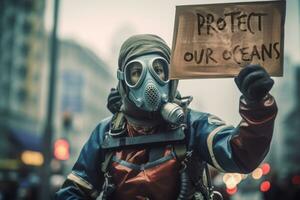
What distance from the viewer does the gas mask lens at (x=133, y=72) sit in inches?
116

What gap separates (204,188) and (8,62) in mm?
45893

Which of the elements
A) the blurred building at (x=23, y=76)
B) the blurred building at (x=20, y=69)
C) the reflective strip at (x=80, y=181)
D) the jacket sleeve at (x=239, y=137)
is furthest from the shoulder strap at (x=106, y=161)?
the blurred building at (x=20, y=69)

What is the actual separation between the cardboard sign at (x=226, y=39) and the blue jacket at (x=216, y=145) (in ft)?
0.76

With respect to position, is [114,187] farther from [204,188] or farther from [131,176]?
[204,188]

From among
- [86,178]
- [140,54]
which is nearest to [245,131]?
[140,54]

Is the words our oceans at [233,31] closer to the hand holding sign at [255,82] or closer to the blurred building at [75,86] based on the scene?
the hand holding sign at [255,82]

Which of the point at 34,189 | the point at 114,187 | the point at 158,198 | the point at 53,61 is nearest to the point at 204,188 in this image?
the point at 158,198

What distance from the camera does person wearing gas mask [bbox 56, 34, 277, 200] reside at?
2750 mm

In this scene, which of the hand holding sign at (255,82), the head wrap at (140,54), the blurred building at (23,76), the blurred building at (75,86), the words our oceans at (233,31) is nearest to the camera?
the hand holding sign at (255,82)

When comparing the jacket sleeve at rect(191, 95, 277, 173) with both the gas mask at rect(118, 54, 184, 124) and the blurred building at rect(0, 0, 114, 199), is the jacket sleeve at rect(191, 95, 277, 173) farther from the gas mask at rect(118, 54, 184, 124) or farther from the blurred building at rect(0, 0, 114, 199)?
the blurred building at rect(0, 0, 114, 199)

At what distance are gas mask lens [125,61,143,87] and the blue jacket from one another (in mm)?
263

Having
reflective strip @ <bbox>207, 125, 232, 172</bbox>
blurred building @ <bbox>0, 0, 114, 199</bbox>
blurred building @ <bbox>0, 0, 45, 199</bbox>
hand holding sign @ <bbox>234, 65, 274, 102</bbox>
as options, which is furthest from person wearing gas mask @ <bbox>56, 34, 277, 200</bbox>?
blurred building @ <bbox>0, 0, 45, 199</bbox>

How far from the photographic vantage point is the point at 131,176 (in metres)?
2.84

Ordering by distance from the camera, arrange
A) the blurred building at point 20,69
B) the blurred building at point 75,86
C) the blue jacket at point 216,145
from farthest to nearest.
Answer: the blurred building at point 75,86 < the blurred building at point 20,69 < the blue jacket at point 216,145
